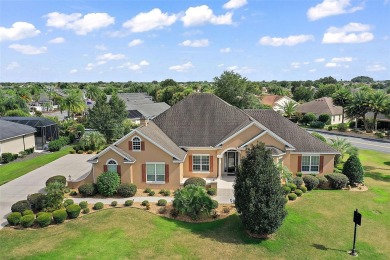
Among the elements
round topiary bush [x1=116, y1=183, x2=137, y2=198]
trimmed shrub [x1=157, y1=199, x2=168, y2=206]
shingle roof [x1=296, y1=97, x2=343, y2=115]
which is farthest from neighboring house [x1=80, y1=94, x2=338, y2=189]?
shingle roof [x1=296, y1=97, x2=343, y2=115]

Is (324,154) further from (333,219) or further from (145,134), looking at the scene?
(145,134)

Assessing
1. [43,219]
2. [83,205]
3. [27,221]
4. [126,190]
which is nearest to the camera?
[27,221]

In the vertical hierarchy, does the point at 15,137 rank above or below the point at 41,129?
below

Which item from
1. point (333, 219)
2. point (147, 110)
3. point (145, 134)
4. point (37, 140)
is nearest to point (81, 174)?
point (145, 134)

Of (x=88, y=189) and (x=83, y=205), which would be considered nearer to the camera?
(x=83, y=205)

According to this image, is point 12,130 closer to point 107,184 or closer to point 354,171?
point 107,184

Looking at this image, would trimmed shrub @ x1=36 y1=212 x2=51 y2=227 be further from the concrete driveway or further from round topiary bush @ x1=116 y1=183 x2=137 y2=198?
round topiary bush @ x1=116 y1=183 x2=137 y2=198

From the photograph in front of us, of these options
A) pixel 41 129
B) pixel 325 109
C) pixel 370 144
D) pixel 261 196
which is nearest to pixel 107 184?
pixel 261 196
